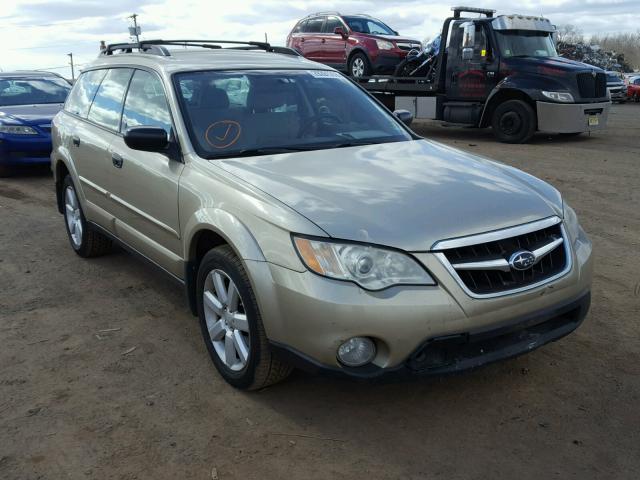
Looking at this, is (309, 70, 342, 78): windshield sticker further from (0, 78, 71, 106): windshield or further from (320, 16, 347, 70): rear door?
(320, 16, 347, 70): rear door

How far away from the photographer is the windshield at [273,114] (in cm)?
388

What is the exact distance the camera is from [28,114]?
9883 millimetres

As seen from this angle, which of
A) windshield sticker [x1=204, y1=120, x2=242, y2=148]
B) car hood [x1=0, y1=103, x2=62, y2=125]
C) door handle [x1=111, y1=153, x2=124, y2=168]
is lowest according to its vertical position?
door handle [x1=111, y1=153, x2=124, y2=168]

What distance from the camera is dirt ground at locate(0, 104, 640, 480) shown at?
2.82 meters

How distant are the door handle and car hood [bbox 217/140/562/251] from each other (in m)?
1.17

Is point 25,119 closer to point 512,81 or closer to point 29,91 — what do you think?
point 29,91

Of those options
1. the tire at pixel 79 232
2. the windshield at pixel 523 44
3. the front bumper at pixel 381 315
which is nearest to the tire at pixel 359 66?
the windshield at pixel 523 44

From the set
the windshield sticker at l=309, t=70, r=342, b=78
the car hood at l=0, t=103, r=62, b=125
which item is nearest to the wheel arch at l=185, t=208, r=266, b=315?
the windshield sticker at l=309, t=70, r=342, b=78

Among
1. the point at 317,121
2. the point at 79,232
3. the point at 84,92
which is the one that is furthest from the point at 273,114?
the point at 79,232

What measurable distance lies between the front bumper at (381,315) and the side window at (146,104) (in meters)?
1.57

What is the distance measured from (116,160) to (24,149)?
19.5 feet

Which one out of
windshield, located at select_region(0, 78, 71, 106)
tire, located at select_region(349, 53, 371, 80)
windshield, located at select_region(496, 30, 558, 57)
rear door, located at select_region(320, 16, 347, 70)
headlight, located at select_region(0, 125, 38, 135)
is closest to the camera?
headlight, located at select_region(0, 125, 38, 135)

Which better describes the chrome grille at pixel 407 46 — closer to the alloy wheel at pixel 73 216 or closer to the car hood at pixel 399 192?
the alloy wheel at pixel 73 216

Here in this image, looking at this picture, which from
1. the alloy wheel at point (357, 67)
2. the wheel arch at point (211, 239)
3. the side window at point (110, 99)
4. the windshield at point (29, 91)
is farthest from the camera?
the alloy wheel at point (357, 67)
